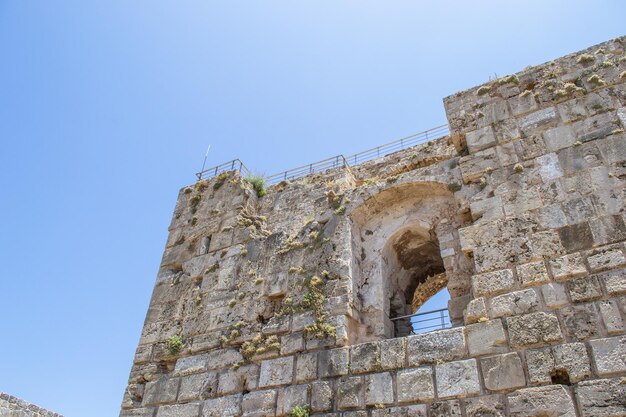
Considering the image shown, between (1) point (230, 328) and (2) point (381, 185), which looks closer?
(1) point (230, 328)

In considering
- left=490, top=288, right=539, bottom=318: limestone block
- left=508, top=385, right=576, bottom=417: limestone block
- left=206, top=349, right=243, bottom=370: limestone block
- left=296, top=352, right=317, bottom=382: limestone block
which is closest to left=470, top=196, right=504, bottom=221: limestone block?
left=490, top=288, right=539, bottom=318: limestone block

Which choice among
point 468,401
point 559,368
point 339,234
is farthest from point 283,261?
point 559,368

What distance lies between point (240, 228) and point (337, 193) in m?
1.85

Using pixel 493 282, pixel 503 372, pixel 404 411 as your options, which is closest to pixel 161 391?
pixel 404 411

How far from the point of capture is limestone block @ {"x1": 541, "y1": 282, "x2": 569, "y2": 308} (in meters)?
4.99

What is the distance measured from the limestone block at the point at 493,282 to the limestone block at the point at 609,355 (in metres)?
1.02

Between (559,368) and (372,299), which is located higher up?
(372,299)

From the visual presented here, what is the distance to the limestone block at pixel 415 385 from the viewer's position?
5.11m

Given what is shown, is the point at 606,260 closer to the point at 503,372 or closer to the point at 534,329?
the point at 534,329

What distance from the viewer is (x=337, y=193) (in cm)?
802

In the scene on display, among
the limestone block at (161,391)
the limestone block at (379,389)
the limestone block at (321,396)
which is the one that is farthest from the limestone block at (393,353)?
the limestone block at (161,391)

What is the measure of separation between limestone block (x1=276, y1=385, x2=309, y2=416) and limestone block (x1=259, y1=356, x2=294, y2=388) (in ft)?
0.47

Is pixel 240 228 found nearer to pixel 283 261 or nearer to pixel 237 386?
pixel 283 261

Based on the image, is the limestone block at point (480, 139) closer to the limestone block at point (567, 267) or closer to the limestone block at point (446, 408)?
the limestone block at point (567, 267)
